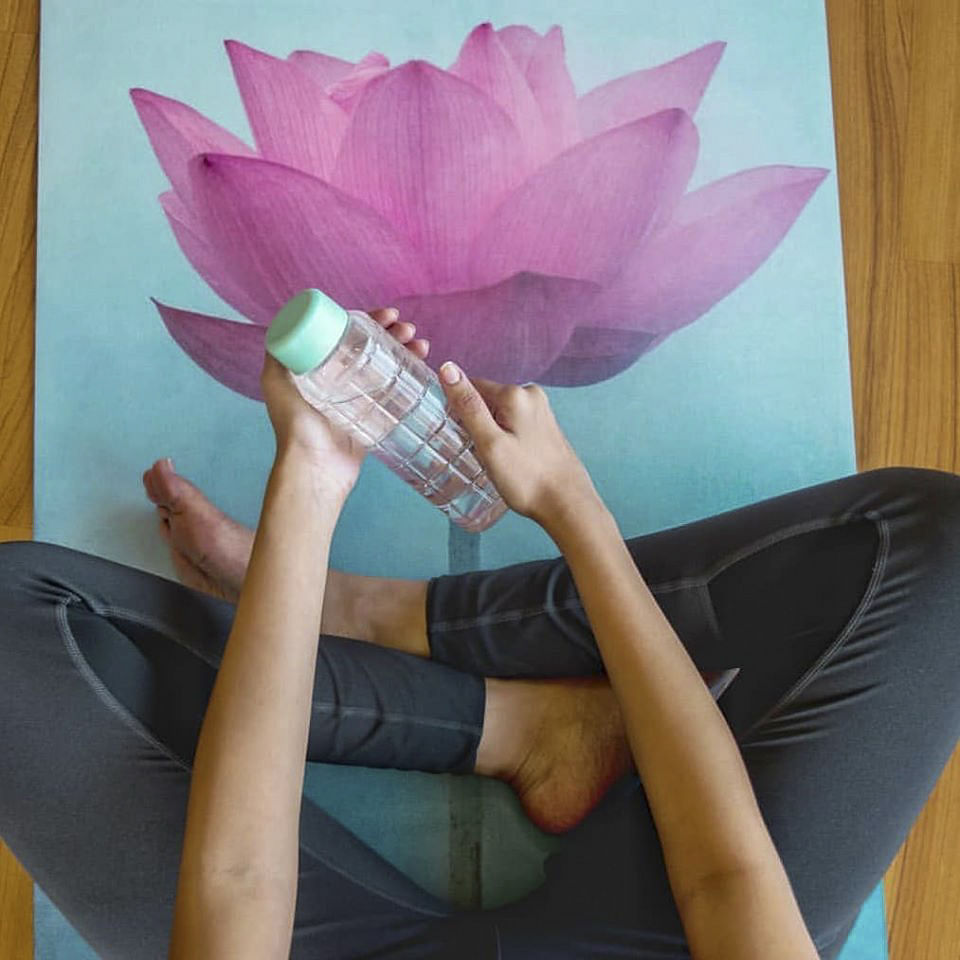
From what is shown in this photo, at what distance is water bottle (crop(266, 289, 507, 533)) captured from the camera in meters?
0.61

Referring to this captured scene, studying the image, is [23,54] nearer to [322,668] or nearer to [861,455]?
[322,668]

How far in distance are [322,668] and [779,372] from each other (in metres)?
0.53

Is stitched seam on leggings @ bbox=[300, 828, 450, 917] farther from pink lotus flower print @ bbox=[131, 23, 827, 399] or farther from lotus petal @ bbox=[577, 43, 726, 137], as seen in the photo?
lotus petal @ bbox=[577, 43, 726, 137]

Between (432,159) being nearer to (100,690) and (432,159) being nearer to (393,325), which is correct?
(393,325)

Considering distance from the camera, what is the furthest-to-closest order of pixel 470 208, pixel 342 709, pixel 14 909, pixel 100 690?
pixel 470 208 → pixel 14 909 → pixel 342 709 → pixel 100 690

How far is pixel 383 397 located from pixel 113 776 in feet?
1.01

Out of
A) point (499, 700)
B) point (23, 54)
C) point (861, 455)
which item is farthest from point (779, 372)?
point (23, 54)

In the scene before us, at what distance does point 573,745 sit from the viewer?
0.90 metres

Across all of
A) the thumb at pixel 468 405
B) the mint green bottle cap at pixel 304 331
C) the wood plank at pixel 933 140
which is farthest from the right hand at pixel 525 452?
the wood plank at pixel 933 140

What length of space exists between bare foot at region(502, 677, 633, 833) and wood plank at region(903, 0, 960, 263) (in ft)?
1.85

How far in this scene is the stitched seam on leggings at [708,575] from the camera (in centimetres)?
81

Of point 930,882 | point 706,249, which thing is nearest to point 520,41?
point 706,249

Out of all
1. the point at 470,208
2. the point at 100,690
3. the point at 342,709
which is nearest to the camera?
the point at 100,690

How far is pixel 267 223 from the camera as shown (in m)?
1.01
